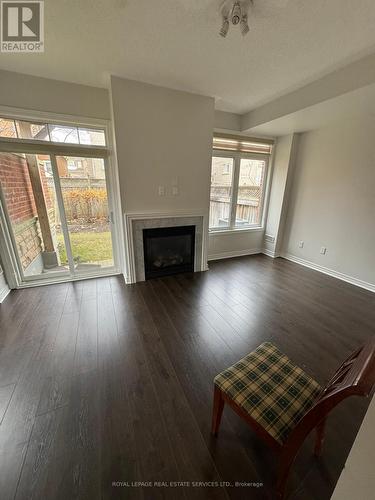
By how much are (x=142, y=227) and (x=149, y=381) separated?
2.06 m

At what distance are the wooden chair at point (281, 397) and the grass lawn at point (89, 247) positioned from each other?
9.29 feet

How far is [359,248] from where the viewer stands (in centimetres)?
315

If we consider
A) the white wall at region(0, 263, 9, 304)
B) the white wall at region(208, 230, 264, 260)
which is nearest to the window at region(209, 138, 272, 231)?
the white wall at region(208, 230, 264, 260)

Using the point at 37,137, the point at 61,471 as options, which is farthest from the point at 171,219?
the point at 61,471

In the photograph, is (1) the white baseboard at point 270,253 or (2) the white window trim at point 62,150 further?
(1) the white baseboard at point 270,253

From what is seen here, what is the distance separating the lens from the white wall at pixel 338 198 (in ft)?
9.83

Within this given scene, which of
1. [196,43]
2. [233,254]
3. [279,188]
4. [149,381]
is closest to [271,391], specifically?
[149,381]

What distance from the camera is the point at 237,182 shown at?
4055 mm

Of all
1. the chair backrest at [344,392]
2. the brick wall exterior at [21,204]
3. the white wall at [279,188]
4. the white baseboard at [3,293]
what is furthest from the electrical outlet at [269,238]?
the white baseboard at [3,293]

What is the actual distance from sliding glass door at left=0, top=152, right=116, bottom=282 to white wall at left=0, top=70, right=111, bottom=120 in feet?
1.88

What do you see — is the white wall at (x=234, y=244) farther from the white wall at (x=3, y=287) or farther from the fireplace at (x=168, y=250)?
the white wall at (x=3, y=287)

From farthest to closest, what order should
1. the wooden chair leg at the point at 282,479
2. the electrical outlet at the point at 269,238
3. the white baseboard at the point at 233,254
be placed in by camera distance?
the electrical outlet at the point at 269,238, the white baseboard at the point at 233,254, the wooden chair leg at the point at 282,479

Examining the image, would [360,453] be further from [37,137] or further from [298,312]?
[37,137]

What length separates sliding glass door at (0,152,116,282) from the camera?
2.73m
